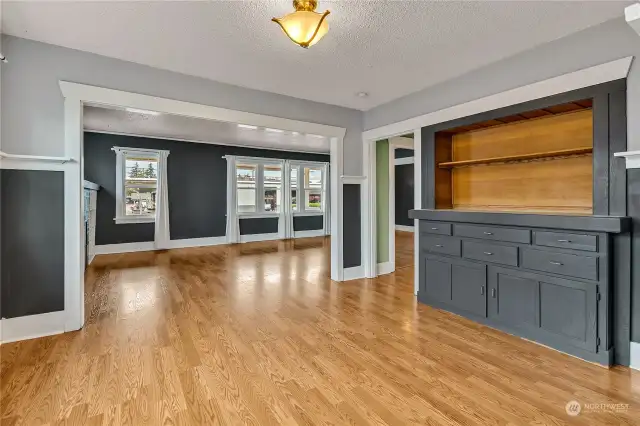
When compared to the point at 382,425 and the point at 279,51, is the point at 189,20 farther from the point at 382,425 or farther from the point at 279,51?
the point at 382,425

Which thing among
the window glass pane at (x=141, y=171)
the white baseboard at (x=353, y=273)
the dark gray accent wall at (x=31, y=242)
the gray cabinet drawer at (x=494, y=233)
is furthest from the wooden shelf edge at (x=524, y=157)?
the window glass pane at (x=141, y=171)

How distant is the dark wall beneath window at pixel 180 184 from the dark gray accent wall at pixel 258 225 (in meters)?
0.54

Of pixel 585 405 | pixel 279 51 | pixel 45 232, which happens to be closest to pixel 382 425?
pixel 585 405

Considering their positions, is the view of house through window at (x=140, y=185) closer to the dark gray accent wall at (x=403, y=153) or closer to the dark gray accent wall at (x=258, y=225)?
the dark gray accent wall at (x=258, y=225)

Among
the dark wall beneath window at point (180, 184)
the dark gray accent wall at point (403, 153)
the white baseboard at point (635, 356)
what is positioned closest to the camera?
the white baseboard at point (635, 356)

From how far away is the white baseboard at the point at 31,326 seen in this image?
9.10ft

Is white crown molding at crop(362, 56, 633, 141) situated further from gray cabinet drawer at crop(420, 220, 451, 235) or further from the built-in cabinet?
gray cabinet drawer at crop(420, 220, 451, 235)

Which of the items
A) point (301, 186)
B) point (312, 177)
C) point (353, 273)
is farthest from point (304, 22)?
point (312, 177)

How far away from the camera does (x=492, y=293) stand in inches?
120

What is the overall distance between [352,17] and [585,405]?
293cm

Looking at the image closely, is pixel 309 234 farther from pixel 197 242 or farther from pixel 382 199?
pixel 382 199

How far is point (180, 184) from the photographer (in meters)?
7.85

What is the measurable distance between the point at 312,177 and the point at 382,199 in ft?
16.4

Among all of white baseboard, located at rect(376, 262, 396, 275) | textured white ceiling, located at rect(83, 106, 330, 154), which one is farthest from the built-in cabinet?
textured white ceiling, located at rect(83, 106, 330, 154)
